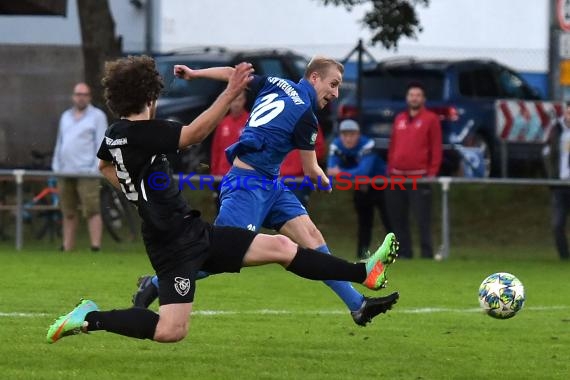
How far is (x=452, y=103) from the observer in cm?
2198

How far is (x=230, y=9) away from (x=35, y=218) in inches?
487

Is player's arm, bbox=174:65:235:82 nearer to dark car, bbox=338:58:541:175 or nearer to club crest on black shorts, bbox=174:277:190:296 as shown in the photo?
club crest on black shorts, bbox=174:277:190:296

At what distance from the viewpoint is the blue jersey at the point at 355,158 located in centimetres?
1716

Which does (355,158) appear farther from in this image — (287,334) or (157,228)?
(157,228)

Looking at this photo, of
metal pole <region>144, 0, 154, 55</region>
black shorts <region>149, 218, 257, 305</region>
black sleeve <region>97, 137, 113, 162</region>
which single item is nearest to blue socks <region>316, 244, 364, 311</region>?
black shorts <region>149, 218, 257, 305</region>

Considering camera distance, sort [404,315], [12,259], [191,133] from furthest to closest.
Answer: [12,259] → [404,315] → [191,133]

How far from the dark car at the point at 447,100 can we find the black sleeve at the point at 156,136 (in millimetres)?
13444

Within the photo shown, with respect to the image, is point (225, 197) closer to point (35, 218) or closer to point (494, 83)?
point (35, 218)

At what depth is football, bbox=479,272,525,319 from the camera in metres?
9.40

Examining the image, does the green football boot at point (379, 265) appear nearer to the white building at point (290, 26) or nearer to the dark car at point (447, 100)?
the dark car at point (447, 100)

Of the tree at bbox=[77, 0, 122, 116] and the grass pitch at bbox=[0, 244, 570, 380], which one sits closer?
the grass pitch at bbox=[0, 244, 570, 380]

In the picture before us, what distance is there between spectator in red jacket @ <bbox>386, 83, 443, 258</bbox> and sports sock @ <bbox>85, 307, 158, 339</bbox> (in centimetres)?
884

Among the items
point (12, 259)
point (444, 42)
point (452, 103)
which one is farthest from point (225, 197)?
point (444, 42)

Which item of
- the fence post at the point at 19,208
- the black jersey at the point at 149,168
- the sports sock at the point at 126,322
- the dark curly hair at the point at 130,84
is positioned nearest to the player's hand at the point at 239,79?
the black jersey at the point at 149,168
